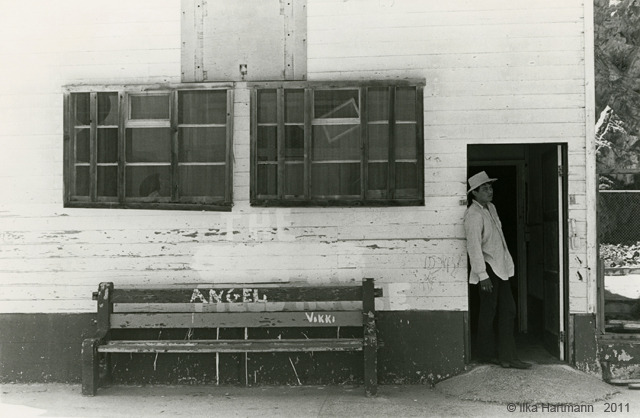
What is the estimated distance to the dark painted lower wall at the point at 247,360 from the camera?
7.56 metres

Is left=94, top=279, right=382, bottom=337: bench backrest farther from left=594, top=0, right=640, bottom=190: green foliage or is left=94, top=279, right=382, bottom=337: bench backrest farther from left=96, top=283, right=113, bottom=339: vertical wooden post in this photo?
left=594, top=0, right=640, bottom=190: green foliage

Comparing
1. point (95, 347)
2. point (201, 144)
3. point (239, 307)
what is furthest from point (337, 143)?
point (95, 347)

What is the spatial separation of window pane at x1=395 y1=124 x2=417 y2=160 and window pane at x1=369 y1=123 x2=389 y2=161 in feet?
0.41

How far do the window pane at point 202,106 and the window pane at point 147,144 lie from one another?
0.27m

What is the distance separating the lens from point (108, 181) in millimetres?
7863

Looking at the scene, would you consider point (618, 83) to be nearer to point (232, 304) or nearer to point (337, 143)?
point (337, 143)

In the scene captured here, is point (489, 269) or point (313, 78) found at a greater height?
point (313, 78)

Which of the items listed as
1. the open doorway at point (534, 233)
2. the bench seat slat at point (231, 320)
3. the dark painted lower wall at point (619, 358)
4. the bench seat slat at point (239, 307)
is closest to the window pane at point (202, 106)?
the bench seat slat at point (239, 307)

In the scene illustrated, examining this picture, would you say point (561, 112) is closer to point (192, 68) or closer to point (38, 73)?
point (192, 68)

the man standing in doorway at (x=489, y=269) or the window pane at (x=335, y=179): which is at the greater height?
the window pane at (x=335, y=179)

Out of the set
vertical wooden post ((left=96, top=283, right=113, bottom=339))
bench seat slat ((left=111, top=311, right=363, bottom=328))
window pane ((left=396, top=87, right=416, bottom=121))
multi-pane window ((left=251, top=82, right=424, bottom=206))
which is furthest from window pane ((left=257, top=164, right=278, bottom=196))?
vertical wooden post ((left=96, top=283, right=113, bottom=339))

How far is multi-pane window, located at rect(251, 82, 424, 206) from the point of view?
761 cm

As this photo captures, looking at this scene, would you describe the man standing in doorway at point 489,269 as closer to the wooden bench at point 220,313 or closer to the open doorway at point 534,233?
the open doorway at point 534,233

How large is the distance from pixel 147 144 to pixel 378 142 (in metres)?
2.47
